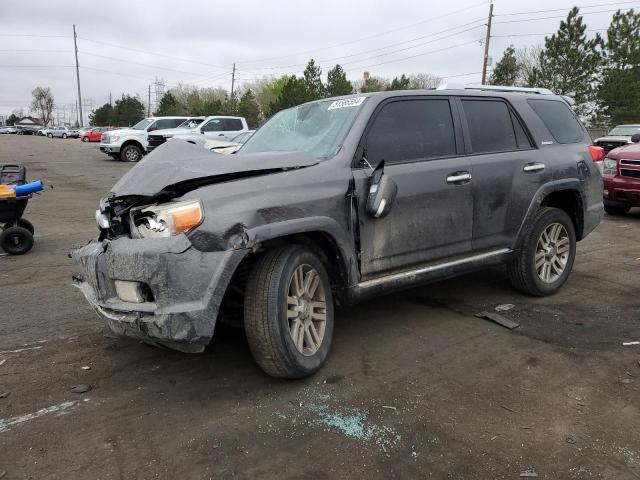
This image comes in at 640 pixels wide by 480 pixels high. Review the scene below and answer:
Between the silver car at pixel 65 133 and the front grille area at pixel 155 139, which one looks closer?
the front grille area at pixel 155 139

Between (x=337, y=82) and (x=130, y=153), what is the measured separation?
23.5 meters

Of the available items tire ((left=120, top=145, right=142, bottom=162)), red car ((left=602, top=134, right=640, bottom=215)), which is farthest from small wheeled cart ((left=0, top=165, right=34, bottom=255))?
tire ((left=120, top=145, right=142, bottom=162))

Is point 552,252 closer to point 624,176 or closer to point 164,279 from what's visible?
point 164,279

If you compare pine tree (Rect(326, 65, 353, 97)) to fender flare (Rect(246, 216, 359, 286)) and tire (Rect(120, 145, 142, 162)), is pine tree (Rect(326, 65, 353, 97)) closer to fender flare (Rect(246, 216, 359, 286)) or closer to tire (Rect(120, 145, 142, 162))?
tire (Rect(120, 145, 142, 162))

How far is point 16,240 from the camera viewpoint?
268 inches

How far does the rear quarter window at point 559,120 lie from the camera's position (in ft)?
16.2

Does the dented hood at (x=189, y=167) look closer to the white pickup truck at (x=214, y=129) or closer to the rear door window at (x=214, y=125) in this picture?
the white pickup truck at (x=214, y=129)

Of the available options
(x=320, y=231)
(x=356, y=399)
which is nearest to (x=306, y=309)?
(x=320, y=231)

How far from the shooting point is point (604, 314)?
14.8 ft

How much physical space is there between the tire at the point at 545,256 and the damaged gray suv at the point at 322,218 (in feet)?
0.06

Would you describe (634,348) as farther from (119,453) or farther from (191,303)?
(119,453)

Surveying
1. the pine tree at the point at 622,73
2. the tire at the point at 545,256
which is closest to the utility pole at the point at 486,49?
the pine tree at the point at 622,73

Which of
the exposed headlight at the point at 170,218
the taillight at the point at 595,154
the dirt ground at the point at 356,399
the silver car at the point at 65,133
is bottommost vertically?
the dirt ground at the point at 356,399

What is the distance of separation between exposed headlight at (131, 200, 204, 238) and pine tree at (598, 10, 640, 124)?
35462mm
